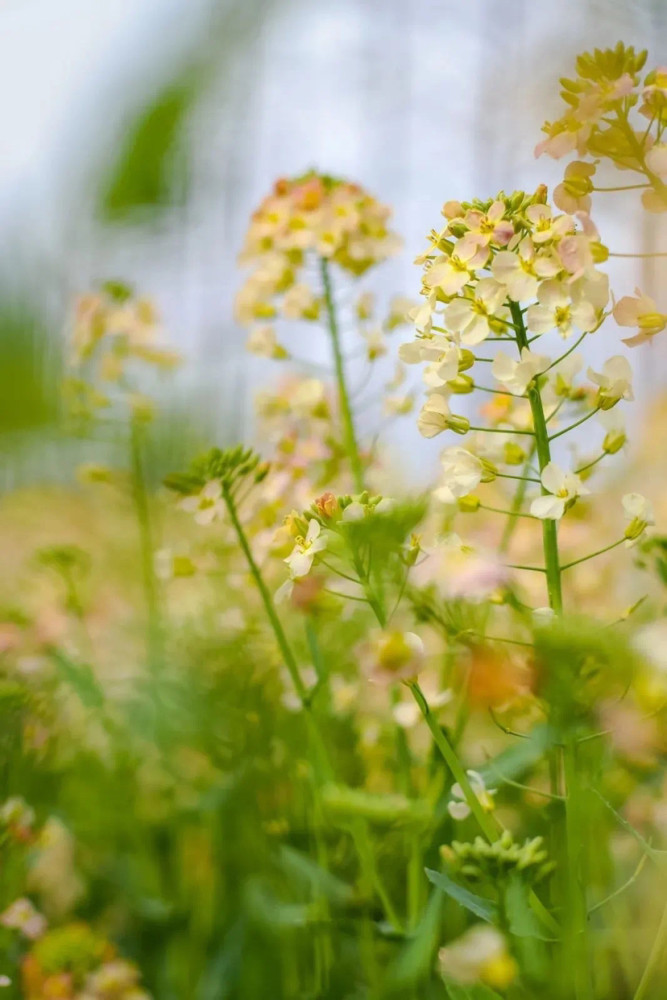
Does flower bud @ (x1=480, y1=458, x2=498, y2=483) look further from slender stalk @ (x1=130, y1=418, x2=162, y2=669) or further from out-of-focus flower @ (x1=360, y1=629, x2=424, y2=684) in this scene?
slender stalk @ (x1=130, y1=418, x2=162, y2=669)

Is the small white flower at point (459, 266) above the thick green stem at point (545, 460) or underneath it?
above

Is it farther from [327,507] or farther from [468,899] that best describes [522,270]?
[468,899]

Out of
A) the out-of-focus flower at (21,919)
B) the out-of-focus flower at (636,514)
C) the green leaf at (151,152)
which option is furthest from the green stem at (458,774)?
the green leaf at (151,152)

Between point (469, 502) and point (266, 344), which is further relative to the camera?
point (266, 344)

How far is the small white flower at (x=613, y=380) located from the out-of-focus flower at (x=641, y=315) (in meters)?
0.02

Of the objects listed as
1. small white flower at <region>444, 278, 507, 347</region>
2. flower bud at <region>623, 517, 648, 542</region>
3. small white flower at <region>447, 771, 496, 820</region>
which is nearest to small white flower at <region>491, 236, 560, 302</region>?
small white flower at <region>444, 278, 507, 347</region>

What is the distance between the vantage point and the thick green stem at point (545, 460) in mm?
399

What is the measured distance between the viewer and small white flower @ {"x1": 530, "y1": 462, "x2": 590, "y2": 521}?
40cm

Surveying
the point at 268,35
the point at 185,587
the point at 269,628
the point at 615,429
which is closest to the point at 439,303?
the point at 615,429

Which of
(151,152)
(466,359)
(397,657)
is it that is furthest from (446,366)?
(151,152)

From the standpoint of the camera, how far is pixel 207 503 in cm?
53

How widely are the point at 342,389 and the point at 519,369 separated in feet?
0.94

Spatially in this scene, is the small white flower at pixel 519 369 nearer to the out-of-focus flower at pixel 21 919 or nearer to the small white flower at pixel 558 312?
the small white flower at pixel 558 312

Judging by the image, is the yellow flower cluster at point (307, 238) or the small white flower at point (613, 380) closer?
the small white flower at point (613, 380)
